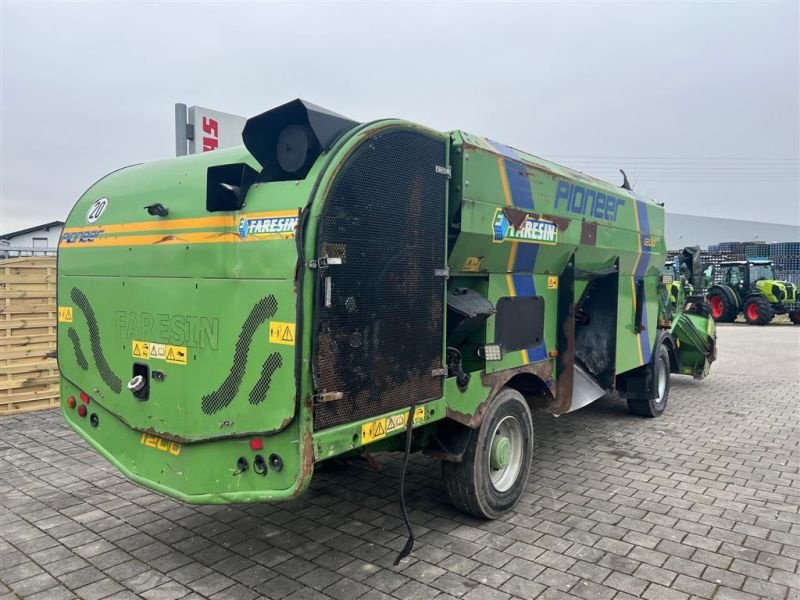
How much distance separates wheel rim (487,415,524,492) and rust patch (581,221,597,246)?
1902 mm

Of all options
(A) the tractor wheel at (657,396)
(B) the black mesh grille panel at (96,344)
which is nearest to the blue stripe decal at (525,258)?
(B) the black mesh grille panel at (96,344)

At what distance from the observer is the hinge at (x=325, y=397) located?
308cm

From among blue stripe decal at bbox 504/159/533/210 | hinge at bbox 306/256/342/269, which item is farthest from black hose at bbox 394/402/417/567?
blue stripe decal at bbox 504/159/533/210

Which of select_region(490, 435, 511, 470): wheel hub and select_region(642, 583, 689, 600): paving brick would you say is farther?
select_region(490, 435, 511, 470): wheel hub

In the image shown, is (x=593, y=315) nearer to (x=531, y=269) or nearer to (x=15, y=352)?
(x=531, y=269)

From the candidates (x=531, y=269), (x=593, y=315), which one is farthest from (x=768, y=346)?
(x=531, y=269)

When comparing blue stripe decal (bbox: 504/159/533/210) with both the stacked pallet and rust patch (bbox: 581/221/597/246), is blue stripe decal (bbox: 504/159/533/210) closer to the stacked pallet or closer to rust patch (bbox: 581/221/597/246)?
rust patch (bbox: 581/221/597/246)

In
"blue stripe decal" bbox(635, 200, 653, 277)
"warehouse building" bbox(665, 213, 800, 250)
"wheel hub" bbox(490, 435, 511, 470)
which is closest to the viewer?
"wheel hub" bbox(490, 435, 511, 470)

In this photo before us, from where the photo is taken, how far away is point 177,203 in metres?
3.70

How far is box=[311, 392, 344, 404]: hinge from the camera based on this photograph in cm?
308

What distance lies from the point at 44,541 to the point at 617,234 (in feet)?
18.8

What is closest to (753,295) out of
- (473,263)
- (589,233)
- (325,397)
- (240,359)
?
(589,233)

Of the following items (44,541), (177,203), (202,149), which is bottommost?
(44,541)

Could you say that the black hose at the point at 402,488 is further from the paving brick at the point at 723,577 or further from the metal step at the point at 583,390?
the metal step at the point at 583,390
